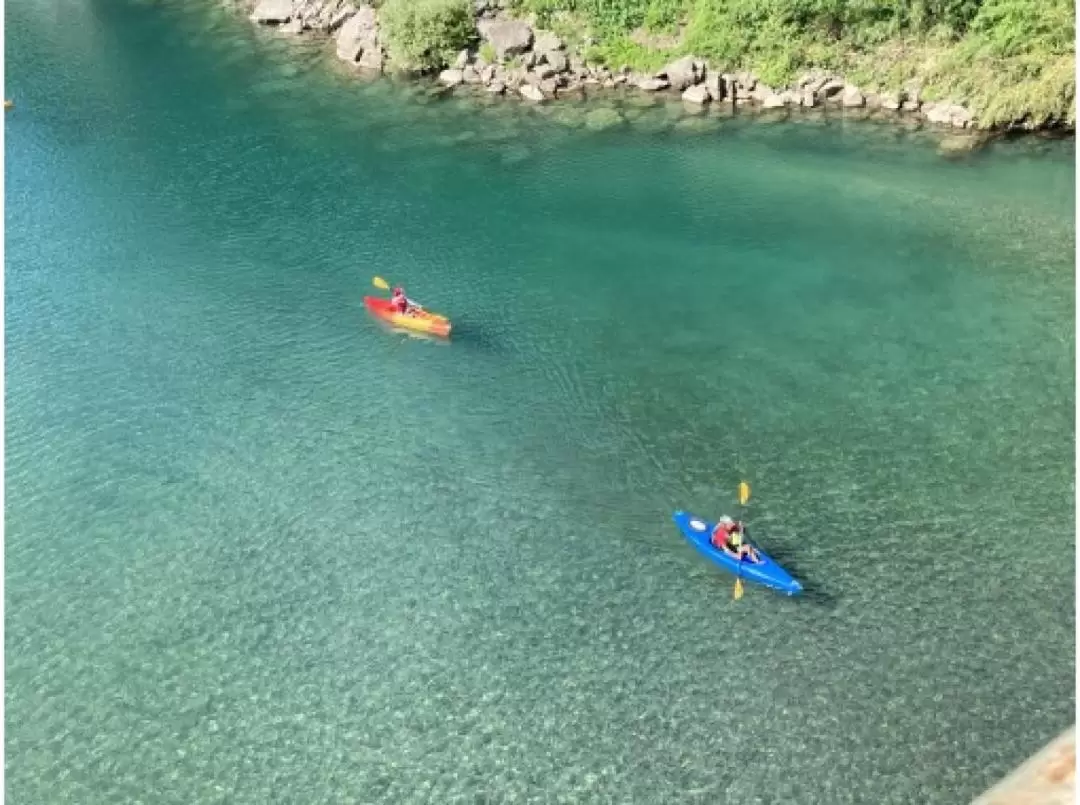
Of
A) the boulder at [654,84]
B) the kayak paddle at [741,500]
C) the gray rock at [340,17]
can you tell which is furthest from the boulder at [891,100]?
the gray rock at [340,17]

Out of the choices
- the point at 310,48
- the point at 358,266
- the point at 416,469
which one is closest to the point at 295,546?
the point at 416,469

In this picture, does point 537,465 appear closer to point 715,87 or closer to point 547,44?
point 715,87

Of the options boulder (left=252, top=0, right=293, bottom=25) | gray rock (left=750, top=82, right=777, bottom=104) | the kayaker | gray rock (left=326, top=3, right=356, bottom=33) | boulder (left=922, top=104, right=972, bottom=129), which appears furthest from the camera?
boulder (left=252, top=0, right=293, bottom=25)

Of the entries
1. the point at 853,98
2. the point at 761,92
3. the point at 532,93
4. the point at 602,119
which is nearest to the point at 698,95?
the point at 761,92

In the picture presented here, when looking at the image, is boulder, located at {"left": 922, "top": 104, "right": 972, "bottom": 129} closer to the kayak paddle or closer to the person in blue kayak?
the kayak paddle

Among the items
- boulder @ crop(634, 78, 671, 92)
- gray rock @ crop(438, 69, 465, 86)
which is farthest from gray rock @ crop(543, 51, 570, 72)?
gray rock @ crop(438, 69, 465, 86)

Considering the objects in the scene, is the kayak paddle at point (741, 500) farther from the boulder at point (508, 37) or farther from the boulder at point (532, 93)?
the boulder at point (508, 37)
